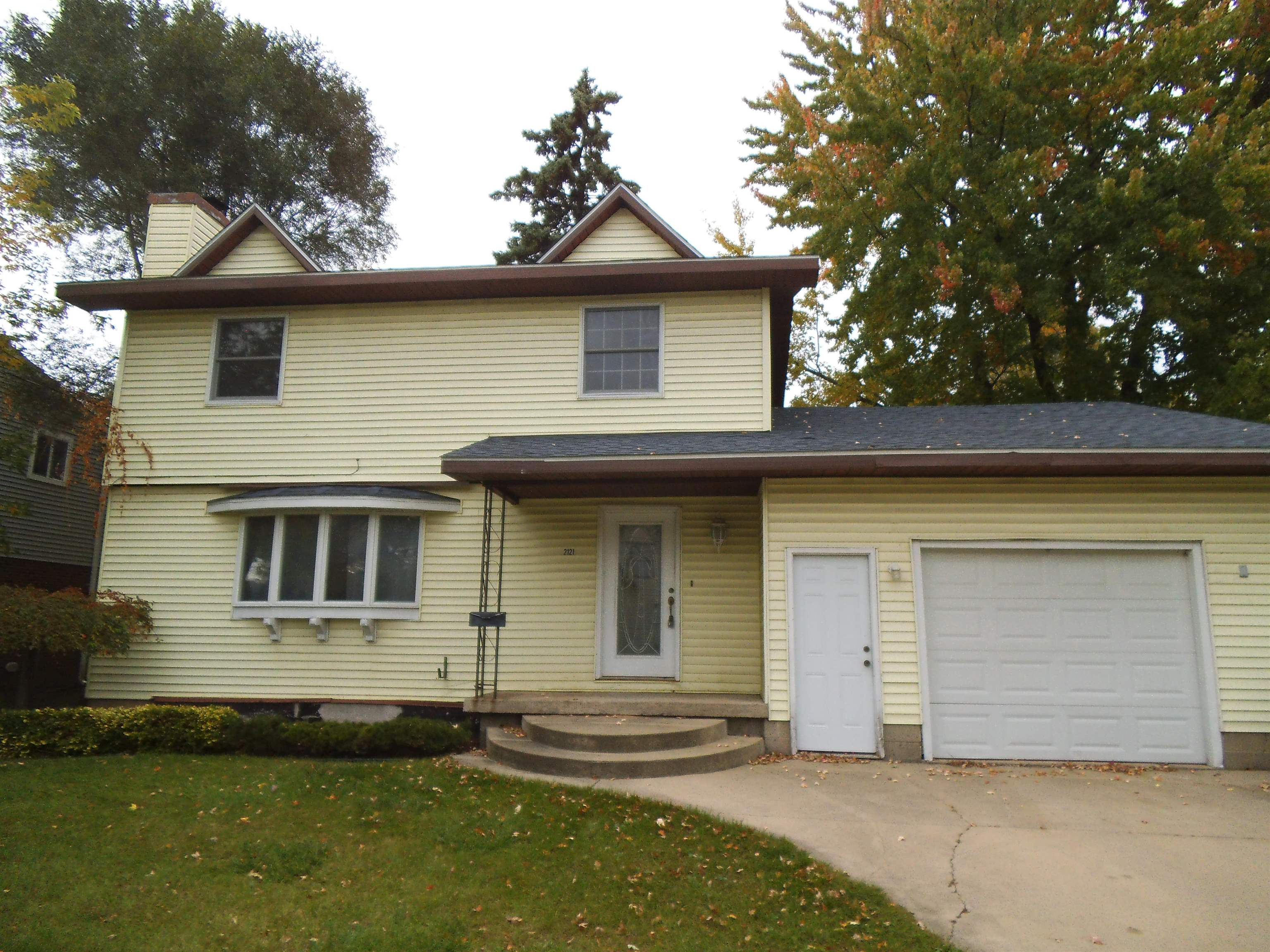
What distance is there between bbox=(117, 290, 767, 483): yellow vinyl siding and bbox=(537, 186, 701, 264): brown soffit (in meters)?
0.60

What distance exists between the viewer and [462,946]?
14.6ft

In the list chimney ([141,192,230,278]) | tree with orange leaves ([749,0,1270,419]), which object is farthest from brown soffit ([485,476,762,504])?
tree with orange leaves ([749,0,1270,419])

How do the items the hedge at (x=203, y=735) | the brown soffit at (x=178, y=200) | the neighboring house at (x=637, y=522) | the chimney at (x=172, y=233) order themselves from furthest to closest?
the brown soffit at (x=178, y=200) → the chimney at (x=172, y=233) → the hedge at (x=203, y=735) → the neighboring house at (x=637, y=522)

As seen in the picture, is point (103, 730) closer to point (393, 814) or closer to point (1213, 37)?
point (393, 814)

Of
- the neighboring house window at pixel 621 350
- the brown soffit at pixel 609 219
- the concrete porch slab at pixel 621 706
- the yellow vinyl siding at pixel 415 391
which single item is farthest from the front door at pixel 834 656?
the brown soffit at pixel 609 219

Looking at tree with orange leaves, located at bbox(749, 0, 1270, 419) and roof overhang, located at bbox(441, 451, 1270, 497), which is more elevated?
tree with orange leaves, located at bbox(749, 0, 1270, 419)

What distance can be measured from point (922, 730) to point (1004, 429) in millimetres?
3625

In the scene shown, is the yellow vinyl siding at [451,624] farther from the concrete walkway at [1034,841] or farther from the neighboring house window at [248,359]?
the concrete walkway at [1034,841]

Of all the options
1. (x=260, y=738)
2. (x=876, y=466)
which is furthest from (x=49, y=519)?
(x=876, y=466)

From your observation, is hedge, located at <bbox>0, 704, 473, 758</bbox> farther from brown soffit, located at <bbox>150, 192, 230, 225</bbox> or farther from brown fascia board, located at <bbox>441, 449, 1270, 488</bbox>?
brown soffit, located at <bbox>150, 192, 230, 225</bbox>

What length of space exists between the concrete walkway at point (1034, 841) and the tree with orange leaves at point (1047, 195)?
1012 cm

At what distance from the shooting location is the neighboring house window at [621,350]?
10930 millimetres

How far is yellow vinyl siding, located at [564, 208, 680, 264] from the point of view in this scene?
11031mm

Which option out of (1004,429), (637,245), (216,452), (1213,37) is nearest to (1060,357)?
(1213,37)
